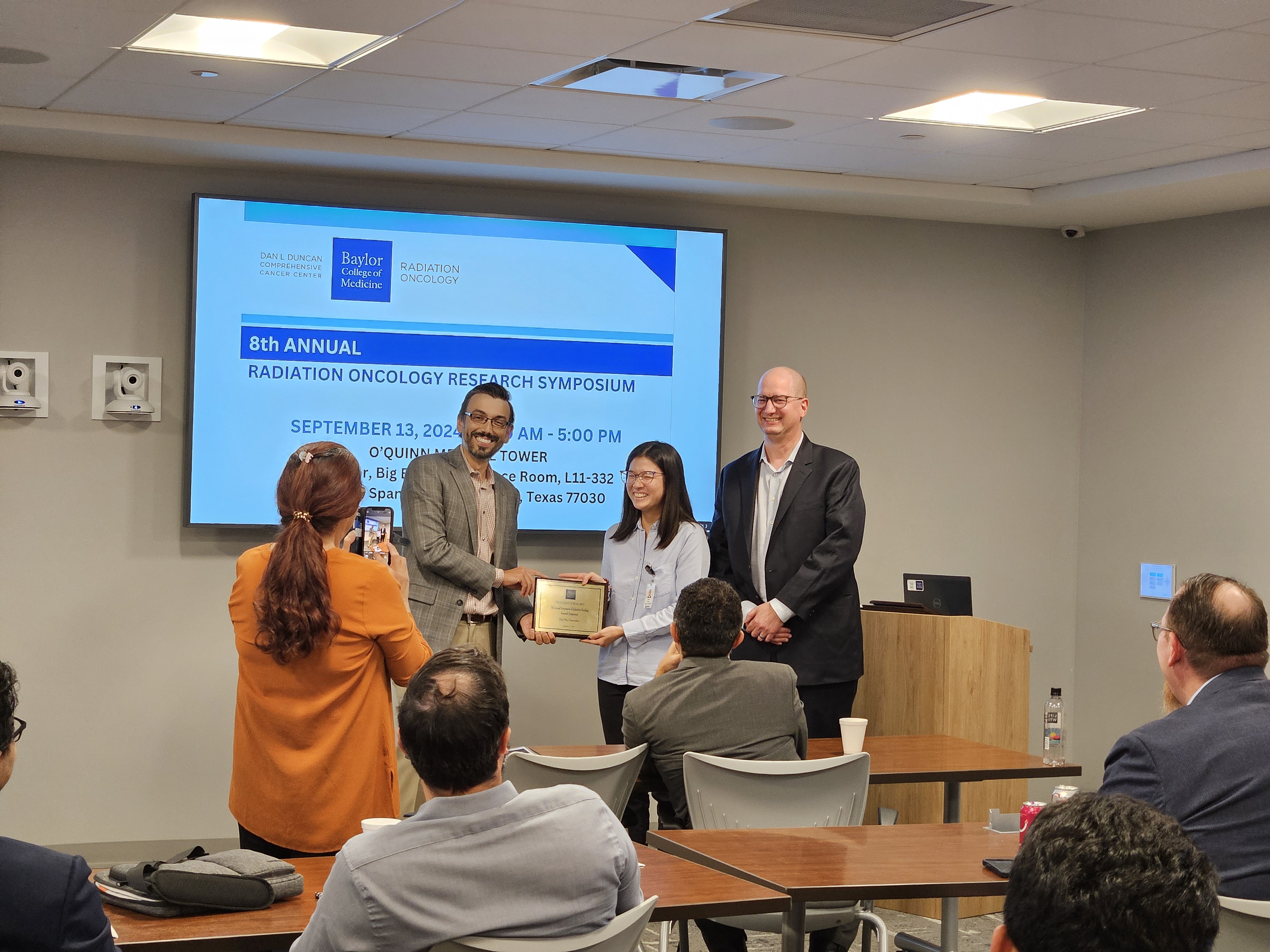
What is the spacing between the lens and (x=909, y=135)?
5.71m

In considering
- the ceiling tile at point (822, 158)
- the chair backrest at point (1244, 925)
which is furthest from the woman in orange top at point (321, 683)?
the ceiling tile at point (822, 158)

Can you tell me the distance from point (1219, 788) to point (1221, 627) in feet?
1.23

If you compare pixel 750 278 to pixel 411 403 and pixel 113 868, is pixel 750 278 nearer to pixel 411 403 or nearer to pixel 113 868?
pixel 411 403

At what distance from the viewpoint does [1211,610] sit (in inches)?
108

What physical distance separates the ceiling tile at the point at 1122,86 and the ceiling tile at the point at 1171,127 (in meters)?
0.24

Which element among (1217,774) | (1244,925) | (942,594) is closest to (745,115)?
(942,594)

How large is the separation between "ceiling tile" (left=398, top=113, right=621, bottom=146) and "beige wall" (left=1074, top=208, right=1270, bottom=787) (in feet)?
11.0

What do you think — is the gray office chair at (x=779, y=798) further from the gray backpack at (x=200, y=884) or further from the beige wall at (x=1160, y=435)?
the beige wall at (x=1160, y=435)

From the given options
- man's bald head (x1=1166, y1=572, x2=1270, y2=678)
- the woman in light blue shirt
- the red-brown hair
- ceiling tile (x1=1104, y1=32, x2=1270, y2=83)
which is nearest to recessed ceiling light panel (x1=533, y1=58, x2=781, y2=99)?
ceiling tile (x1=1104, y1=32, x2=1270, y2=83)

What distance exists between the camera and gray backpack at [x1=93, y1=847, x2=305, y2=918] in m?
2.48

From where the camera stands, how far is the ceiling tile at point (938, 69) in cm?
449

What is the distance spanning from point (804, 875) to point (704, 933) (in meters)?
1.22

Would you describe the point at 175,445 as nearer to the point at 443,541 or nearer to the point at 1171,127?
the point at 443,541

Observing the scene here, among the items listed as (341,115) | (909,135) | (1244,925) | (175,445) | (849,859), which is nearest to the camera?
(1244,925)
